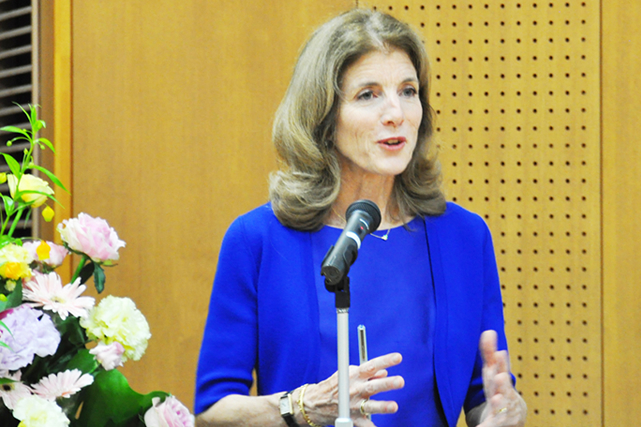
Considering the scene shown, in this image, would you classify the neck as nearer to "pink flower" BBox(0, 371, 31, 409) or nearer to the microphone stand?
the microphone stand

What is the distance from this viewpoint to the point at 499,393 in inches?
63.4

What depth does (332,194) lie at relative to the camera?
1939 millimetres

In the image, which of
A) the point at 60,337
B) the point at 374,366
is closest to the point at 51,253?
the point at 60,337

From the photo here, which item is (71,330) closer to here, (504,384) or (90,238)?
(90,238)

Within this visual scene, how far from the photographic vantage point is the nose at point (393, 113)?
188cm

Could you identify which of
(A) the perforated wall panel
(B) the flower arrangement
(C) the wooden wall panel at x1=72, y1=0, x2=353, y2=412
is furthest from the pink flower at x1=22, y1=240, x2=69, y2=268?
(A) the perforated wall panel

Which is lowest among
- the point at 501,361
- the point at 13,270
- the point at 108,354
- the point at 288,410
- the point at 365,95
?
the point at 288,410

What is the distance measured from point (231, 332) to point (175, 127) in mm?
1402

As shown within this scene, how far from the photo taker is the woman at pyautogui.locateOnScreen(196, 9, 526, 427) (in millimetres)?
1793

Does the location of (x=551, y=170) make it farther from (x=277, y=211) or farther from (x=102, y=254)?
(x=102, y=254)

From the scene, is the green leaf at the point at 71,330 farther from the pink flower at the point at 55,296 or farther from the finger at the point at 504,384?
the finger at the point at 504,384

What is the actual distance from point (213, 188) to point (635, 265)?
1681 millimetres

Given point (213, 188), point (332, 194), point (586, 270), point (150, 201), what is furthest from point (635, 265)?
point (150, 201)

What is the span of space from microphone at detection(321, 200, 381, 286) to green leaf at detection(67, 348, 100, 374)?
1.36 feet
